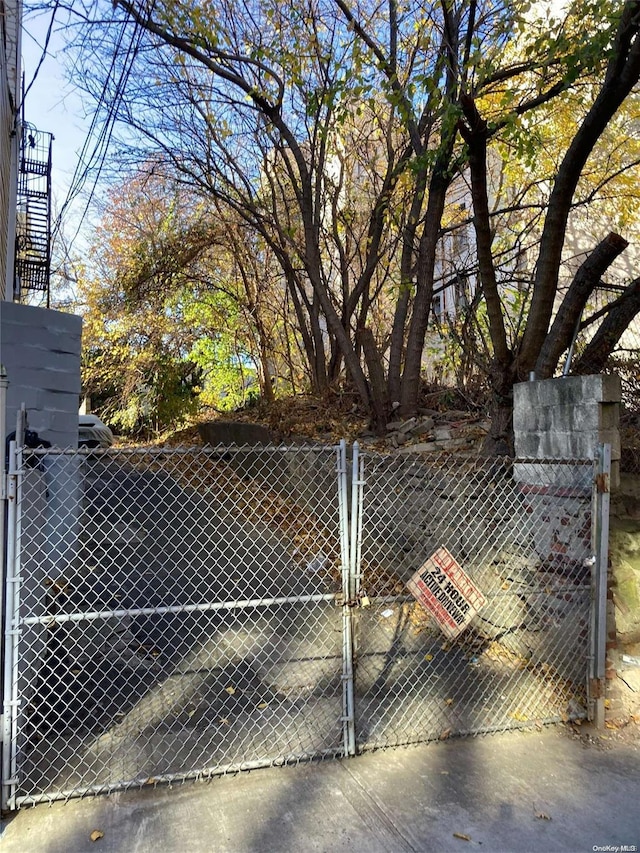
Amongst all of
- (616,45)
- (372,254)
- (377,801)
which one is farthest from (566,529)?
(372,254)

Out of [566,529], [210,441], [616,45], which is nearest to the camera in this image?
[566,529]

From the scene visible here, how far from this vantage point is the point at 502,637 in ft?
15.5

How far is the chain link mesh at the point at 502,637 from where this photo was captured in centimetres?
380

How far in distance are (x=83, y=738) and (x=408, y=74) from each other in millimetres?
8092

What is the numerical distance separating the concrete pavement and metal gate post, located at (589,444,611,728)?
340mm

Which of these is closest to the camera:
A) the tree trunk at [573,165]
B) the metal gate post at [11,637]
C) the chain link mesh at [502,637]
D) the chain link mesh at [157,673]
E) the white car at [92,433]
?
the metal gate post at [11,637]

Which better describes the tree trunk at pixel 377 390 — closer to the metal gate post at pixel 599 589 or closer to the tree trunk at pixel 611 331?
the tree trunk at pixel 611 331

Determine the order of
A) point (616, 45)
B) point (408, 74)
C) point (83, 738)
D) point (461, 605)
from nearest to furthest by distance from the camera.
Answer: point (83, 738) → point (461, 605) → point (616, 45) → point (408, 74)

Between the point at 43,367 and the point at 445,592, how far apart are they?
413 centimetres

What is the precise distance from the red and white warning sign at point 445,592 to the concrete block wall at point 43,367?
3705mm

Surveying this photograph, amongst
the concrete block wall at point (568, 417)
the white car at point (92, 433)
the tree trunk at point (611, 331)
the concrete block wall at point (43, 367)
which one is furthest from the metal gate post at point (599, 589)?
the white car at point (92, 433)

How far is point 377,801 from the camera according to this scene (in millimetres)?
2916

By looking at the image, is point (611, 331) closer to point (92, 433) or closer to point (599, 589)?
point (599, 589)

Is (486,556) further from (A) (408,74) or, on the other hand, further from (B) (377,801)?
(A) (408,74)
